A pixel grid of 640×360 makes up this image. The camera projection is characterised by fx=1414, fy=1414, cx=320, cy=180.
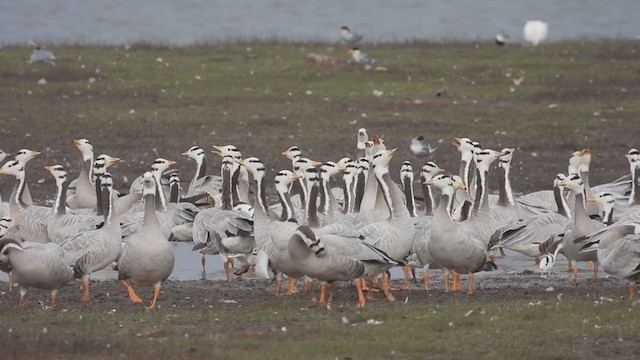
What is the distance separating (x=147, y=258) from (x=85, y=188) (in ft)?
20.1

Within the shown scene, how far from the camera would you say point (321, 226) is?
16.0 m

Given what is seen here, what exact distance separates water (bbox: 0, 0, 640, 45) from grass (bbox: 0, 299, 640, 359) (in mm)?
34304

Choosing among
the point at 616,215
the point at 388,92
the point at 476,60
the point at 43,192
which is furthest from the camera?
the point at 476,60

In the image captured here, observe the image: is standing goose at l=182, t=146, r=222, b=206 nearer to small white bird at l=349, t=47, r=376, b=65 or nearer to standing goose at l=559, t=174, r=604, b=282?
standing goose at l=559, t=174, r=604, b=282

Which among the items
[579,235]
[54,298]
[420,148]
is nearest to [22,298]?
[54,298]

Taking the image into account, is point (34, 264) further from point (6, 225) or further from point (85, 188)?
point (85, 188)

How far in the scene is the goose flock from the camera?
14320 mm

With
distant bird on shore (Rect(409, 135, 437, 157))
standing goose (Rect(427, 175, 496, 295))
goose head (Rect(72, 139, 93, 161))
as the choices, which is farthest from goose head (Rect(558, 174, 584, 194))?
distant bird on shore (Rect(409, 135, 437, 157))

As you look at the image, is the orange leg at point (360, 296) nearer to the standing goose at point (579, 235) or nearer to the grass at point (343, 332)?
the grass at point (343, 332)

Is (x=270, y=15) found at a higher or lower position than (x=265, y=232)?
higher

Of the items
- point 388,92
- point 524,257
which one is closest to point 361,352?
point 524,257

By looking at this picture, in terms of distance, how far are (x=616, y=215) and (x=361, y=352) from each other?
344 inches

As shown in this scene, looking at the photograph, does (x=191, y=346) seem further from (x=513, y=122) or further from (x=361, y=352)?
(x=513, y=122)

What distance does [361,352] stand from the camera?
11.5 metres
